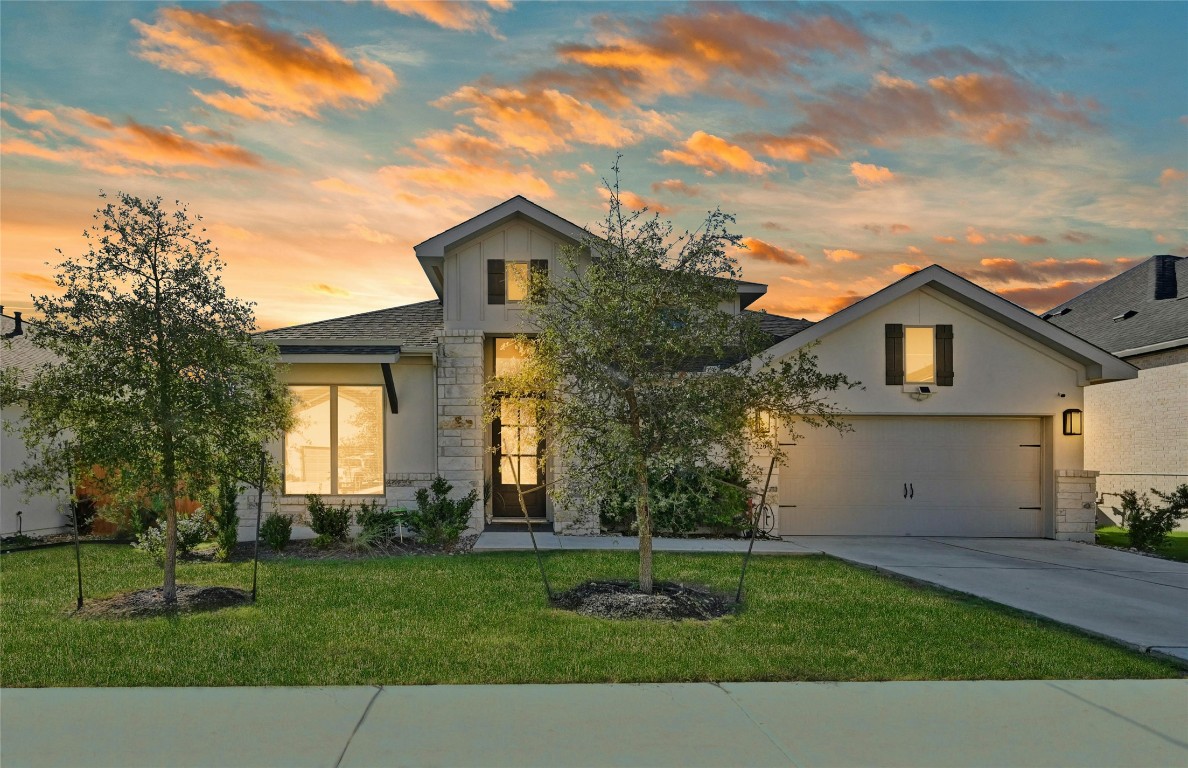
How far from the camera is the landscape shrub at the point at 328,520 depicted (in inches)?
562

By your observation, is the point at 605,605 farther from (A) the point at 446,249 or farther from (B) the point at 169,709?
(A) the point at 446,249

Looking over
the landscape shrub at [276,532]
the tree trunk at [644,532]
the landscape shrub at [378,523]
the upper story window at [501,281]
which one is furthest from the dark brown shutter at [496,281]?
the tree trunk at [644,532]

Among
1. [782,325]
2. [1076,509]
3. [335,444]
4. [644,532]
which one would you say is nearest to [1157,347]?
[1076,509]

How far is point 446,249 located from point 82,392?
7476mm

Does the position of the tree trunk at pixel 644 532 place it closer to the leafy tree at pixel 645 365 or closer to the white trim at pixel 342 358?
the leafy tree at pixel 645 365

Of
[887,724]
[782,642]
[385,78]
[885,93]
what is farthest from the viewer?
[885,93]

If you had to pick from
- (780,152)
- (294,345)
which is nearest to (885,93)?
(780,152)

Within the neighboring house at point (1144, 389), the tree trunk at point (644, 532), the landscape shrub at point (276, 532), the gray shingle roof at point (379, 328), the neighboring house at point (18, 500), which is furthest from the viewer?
the neighboring house at point (1144, 389)

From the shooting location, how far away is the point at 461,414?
15445mm

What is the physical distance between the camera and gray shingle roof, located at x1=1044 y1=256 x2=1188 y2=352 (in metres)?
22.4

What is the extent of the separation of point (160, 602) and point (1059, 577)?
1193 centimetres

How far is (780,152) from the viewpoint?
15367 mm

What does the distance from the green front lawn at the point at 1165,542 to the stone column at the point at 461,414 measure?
41.3 feet

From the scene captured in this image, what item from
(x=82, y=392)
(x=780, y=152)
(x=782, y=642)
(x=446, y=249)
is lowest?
(x=782, y=642)
